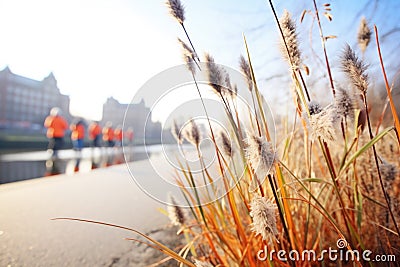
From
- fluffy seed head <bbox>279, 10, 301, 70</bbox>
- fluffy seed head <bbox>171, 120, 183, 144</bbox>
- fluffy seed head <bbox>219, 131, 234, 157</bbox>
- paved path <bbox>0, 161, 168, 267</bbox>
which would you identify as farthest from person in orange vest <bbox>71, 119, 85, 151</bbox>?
fluffy seed head <bbox>279, 10, 301, 70</bbox>

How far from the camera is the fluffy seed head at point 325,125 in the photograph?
1.29 ft

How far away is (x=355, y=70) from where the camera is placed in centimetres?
44

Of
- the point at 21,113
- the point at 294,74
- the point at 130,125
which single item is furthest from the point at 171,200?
Answer: the point at 21,113

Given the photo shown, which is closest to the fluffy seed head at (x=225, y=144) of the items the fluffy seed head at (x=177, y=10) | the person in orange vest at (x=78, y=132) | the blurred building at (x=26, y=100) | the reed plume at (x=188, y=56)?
the reed plume at (x=188, y=56)

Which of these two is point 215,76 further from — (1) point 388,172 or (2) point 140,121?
(1) point 388,172

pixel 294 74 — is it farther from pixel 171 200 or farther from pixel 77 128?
pixel 77 128

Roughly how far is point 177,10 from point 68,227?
1194mm

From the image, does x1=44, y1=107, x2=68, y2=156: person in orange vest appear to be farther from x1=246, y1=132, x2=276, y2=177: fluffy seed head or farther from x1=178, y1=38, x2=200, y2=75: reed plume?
x1=246, y1=132, x2=276, y2=177: fluffy seed head

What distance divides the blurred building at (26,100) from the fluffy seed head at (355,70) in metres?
26.6

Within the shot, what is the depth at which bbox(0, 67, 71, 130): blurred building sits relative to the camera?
928 inches

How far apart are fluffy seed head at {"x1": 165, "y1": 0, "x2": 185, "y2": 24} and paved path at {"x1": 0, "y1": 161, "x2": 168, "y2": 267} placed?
0.60 m

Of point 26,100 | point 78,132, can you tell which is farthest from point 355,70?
point 26,100

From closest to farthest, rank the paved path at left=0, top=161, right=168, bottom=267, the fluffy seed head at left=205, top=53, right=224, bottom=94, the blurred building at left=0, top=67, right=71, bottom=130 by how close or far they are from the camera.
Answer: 1. the fluffy seed head at left=205, top=53, right=224, bottom=94
2. the paved path at left=0, top=161, right=168, bottom=267
3. the blurred building at left=0, top=67, right=71, bottom=130

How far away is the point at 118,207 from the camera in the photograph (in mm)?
1695
